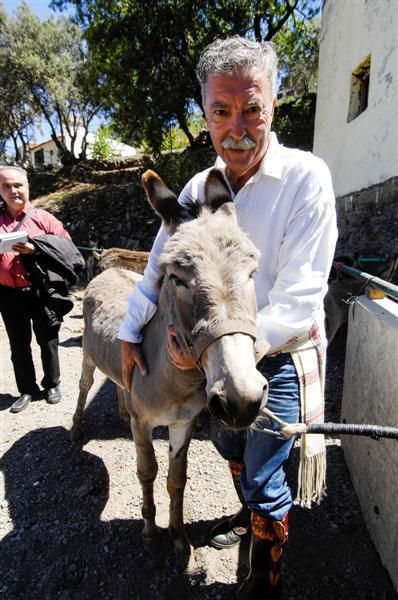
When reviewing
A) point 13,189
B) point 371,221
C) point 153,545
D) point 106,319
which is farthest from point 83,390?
point 371,221

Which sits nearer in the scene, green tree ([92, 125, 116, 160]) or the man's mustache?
the man's mustache

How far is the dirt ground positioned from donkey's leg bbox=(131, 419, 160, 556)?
3.2 inches

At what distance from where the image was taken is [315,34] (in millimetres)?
14906

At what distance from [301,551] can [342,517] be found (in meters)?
0.44

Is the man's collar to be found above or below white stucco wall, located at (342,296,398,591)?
above

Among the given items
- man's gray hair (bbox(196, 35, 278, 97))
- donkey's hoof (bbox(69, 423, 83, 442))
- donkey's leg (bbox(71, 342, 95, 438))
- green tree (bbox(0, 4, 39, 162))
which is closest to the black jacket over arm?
donkey's leg (bbox(71, 342, 95, 438))

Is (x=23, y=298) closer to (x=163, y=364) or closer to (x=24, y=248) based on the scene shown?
(x=24, y=248)

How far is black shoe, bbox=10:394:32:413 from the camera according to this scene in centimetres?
417

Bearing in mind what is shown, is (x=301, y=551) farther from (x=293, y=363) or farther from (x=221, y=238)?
(x=221, y=238)

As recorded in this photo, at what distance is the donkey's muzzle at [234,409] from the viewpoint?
1111 mm

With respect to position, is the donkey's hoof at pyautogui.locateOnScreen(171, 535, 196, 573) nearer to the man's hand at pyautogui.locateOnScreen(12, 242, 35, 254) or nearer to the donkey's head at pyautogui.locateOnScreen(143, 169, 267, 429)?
the donkey's head at pyautogui.locateOnScreen(143, 169, 267, 429)

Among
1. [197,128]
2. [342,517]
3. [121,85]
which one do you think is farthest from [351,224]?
[197,128]

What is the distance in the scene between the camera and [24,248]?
3779mm

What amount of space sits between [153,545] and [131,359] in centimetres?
129
